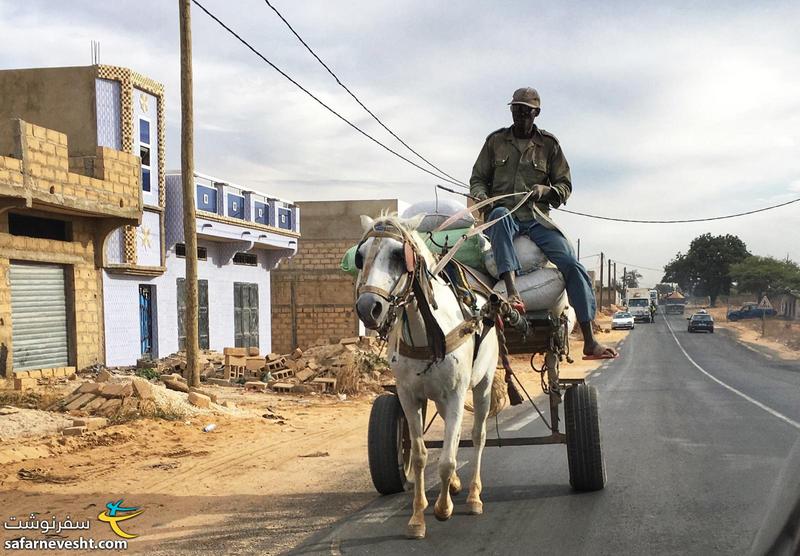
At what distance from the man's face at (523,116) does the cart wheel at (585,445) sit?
252 cm

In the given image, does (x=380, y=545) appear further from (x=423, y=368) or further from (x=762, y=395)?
(x=762, y=395)

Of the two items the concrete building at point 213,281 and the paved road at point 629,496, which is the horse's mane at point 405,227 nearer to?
the paved road at point 629,496

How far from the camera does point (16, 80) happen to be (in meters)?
18.5

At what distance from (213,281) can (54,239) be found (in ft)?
23.7

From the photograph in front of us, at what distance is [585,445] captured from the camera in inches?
249

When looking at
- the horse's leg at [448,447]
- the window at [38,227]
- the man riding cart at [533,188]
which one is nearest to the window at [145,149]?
the window at [38,227]

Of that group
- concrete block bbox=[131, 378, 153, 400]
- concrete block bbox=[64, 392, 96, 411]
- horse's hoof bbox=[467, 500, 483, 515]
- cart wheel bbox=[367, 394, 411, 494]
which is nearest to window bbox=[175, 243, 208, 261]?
concrete block bbox=[64, 392, 96, 411]

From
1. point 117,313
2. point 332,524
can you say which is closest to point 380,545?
point 332,524

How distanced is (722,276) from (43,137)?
121 metres

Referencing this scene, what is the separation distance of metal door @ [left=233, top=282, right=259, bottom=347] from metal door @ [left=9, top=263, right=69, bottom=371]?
850cm

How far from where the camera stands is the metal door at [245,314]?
24406 mm

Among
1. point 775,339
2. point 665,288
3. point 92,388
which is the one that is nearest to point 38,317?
point 92,388

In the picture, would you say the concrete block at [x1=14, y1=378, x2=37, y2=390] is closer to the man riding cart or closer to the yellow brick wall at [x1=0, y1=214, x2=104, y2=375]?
the yellow brick wall at [x1=0, y1=214, x2=104, y2=375]

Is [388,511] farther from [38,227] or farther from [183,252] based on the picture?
[183,252]
